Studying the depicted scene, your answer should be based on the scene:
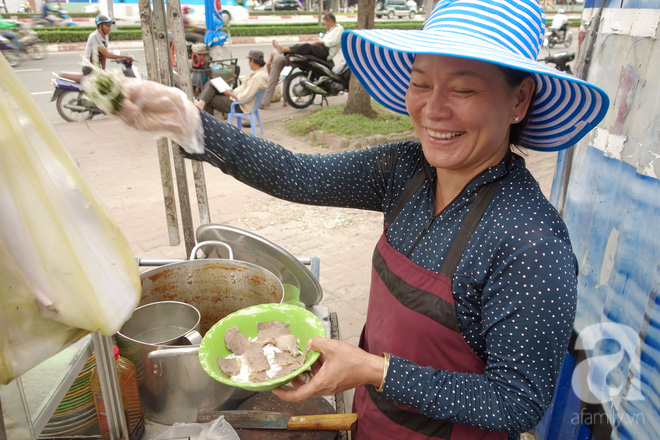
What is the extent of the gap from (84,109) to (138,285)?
7.91 metres

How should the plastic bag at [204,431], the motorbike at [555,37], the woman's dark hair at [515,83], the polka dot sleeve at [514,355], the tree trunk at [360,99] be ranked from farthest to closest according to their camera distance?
1. the motorbike at [555,37]
2. the tree trunk at [360,99]
3. the plastic bag at [204,431]
4. the woman's dark hair at [515,83]
5. the polka dot sleeve at [514,355]

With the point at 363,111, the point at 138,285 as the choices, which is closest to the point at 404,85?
the point at 138,285

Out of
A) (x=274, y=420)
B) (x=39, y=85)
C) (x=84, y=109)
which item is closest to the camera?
(x=274, y=420)

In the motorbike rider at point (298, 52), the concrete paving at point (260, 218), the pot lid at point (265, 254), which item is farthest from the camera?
the motorbike rider at point (298, 52)

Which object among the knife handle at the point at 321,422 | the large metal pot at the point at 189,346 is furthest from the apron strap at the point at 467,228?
the large metal pot at the point at 189,346

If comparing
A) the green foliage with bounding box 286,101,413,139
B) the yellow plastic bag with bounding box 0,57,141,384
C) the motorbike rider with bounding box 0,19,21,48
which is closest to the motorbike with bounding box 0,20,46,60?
the motorbike rider with bounding box 0,19,21,48

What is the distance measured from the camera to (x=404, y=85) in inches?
62.0

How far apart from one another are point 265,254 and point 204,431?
86cm

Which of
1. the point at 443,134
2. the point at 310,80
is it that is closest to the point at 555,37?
the point at 310,80

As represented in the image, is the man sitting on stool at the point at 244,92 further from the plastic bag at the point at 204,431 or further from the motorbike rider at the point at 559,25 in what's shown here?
the motorbike rider at the point at 559,25

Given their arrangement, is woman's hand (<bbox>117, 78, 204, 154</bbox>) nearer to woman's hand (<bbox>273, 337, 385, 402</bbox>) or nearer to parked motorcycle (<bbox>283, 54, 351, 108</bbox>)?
woman's hand (<bbox>273, 337, 385, 402</bbox>)

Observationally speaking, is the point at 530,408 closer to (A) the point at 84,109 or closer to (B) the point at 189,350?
(B) the point at 189,350

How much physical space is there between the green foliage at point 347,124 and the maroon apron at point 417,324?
5842mm

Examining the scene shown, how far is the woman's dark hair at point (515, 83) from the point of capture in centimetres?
111
